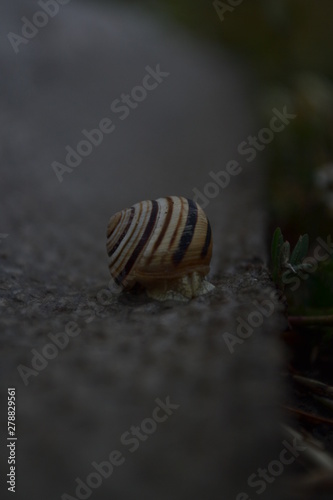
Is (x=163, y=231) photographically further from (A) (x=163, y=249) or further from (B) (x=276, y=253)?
(B) (x=276, y=253)

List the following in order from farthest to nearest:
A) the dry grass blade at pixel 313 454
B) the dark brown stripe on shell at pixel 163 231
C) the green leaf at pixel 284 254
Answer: the dark brown stripe on shell at pixel 163 231 < the green leaf at pixel 284 254 < the dry grass blade at pixel 313 454

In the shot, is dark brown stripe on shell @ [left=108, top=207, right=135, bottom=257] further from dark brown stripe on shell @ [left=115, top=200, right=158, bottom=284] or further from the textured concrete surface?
the textured concrete surface

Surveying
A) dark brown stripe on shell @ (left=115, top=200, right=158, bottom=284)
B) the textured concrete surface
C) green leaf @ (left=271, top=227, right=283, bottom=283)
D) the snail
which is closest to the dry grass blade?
the textured concrete surface

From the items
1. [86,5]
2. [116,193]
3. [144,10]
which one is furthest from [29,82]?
[144,10]

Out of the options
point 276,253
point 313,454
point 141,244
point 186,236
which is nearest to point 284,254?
point 276,253

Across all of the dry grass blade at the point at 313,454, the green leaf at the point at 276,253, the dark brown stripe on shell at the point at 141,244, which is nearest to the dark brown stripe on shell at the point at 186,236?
the dark brown stripe on shell at the point at 141,244

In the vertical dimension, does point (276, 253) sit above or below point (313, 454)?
above

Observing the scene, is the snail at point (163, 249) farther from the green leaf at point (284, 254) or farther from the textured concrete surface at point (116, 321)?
the green leaf at point (284, 254)
